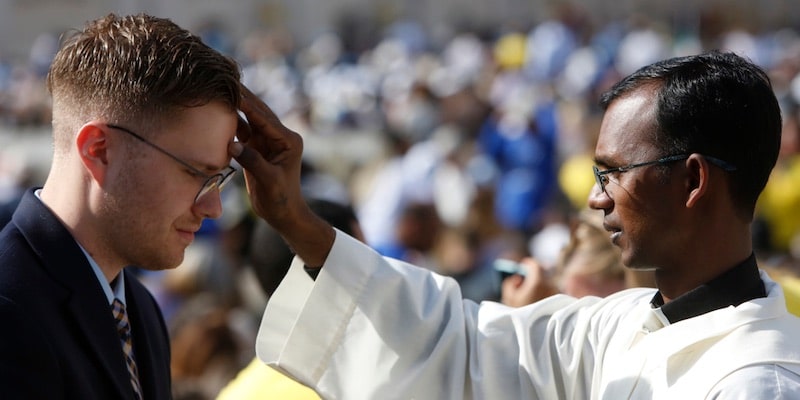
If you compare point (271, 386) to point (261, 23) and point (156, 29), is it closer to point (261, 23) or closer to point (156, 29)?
point (156, 29)

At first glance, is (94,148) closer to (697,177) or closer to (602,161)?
(602,161)

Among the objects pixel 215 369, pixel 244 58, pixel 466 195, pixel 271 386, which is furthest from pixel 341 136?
pixel 271 386

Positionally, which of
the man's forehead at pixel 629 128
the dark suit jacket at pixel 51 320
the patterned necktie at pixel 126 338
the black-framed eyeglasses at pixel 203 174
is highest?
the man's forehead at pixel 629 128

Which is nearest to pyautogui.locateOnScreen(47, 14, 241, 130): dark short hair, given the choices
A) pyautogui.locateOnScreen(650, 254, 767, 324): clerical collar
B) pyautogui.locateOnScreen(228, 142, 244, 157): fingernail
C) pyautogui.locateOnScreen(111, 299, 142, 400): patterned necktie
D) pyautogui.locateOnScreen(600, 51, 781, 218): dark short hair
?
pyautogui.locateOnScreen(228, 142, 244, 157): fingernail

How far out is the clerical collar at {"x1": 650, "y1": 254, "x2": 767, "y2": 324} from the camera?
266cm

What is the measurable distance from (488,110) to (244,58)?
806 cm

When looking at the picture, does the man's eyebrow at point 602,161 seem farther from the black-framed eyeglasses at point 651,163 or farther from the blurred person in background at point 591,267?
the blurred person in background at point 591,267

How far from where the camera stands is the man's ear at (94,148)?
2.44 meters

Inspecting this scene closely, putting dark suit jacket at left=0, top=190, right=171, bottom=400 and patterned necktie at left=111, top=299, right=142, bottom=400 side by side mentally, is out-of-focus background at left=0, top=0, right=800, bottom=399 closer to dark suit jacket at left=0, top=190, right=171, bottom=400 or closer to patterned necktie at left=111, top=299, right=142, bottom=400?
patterned necktie at left=111, top=299, right=142, bottom=400

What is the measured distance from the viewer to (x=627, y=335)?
9.27 feet

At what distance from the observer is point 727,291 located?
2.66 m

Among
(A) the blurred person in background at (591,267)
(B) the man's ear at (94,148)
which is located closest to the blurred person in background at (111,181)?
(B) the man's ear at (94,148)

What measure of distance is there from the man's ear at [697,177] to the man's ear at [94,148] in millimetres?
1296

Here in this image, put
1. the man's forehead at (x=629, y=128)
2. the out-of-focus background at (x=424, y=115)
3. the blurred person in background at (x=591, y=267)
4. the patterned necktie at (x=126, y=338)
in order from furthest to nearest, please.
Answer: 1. the out-of-focus background at (x=424, y=115)
2. the blurred person in background at (x=591, y=267)
3. the man's forehead at (x=629, y=128)
4. the patterned necktie at (x=126, y=338)
